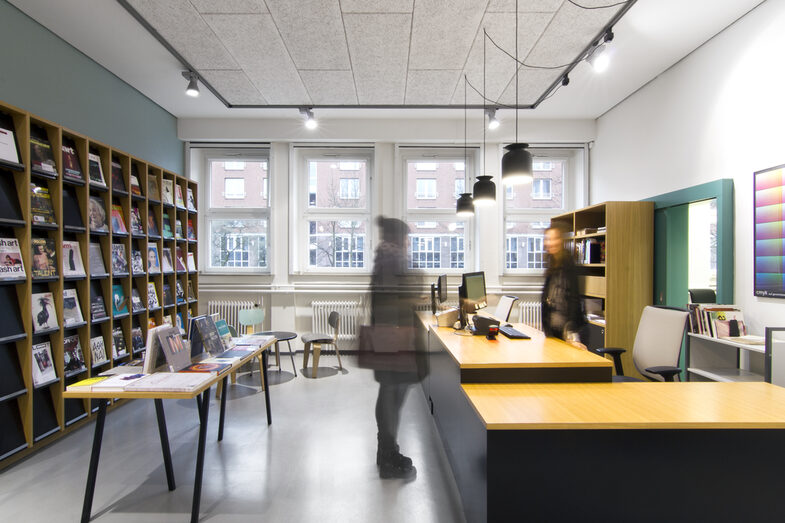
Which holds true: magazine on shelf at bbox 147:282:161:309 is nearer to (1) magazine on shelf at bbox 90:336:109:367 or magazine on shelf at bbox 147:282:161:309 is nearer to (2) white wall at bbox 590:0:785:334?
(1) magazine on shelf at bbox 90:336:109:367

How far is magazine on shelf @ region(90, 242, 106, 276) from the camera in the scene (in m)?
3.23

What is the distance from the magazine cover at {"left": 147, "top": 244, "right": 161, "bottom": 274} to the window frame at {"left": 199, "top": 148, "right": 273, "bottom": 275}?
163 cm

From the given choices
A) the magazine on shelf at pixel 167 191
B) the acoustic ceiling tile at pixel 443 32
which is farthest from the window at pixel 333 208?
the acoustic ceiling tile at pixel 443 32

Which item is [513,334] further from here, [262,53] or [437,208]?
[262,53]

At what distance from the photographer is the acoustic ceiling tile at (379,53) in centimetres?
313

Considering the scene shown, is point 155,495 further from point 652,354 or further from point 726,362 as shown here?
point 726,362

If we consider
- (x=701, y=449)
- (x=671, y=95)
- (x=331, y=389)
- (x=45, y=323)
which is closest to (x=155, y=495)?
(x=45, y=323)

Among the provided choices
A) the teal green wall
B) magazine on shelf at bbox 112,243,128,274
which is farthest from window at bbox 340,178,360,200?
magazine on shelf at bbox 112,243,128,274

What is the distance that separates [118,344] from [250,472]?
2129 millimetres

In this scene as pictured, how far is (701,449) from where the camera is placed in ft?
4.87

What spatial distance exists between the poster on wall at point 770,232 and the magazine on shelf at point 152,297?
575cm

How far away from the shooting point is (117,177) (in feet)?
11.8

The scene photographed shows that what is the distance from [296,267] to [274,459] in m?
3.48

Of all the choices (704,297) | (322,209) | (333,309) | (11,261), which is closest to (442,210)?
(322,209)
